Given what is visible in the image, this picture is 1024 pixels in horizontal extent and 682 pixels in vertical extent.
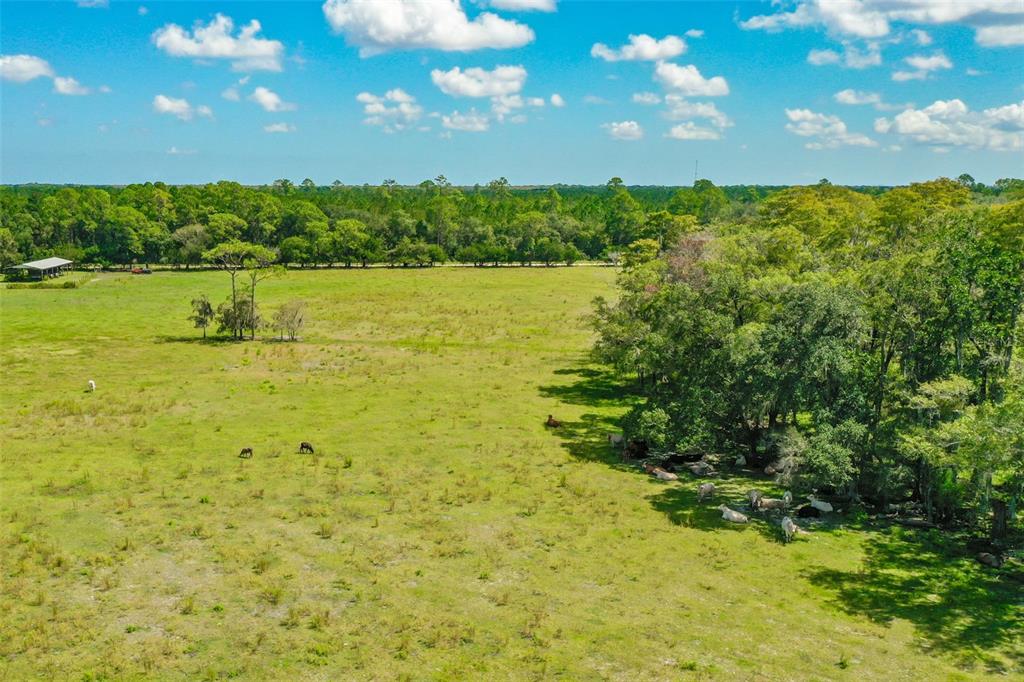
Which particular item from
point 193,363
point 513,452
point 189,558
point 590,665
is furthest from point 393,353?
point 590,665

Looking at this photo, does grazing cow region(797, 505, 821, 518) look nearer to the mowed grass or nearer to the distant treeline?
the mowed grass

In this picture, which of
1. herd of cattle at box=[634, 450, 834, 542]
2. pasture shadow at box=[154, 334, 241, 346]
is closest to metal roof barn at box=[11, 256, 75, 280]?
pasture shadow at box=[154, 334, 241, 346]

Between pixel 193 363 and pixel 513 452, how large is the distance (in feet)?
112

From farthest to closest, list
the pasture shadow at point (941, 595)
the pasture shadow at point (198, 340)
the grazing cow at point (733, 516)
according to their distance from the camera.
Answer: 1. the pasture shadow at point (198, 340)
2. the grazing cow at point (733, 516)
3. the pasture shadow at point (941, 595)

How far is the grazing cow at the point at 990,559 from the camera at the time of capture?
2546 cm

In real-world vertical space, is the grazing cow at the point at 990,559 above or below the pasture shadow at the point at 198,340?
below

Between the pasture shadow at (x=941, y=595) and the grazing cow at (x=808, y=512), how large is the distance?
2.91 metres

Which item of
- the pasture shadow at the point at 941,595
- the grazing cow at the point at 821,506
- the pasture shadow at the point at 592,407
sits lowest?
the pasture shadow at the point at 941,595

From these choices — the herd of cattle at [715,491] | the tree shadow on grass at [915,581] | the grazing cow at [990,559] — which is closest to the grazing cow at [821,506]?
the herd of cattle at [715,491]

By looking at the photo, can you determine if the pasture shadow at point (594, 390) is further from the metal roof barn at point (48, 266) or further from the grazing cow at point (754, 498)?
the metal roof barn at point (48, 266)

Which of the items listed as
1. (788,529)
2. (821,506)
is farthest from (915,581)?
(821,506)

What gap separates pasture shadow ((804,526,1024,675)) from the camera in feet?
67.7

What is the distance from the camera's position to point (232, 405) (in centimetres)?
4541

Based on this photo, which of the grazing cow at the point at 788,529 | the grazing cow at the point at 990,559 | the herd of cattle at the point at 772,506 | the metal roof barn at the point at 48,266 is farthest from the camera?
the metal roof barn at the point at 48,266
